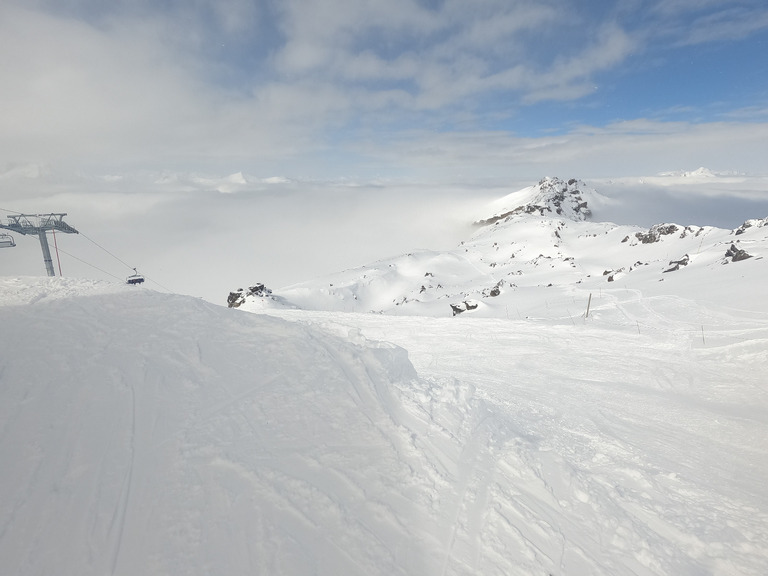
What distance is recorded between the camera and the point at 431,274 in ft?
140

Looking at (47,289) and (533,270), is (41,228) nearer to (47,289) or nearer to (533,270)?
(47,289)

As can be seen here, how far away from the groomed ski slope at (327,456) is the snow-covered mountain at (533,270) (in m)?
10.6

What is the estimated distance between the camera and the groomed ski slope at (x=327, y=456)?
3582mm

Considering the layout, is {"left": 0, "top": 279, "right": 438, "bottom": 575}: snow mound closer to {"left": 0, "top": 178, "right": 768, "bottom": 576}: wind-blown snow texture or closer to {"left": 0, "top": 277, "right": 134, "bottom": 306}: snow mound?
Result: {"left": 0, "top": 178, "right": 768, "bottom": 576}: wind-blown snow texture

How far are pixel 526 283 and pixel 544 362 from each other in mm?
23604

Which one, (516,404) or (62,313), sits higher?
(62,313)

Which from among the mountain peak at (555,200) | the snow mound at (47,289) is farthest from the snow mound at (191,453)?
the mountain peak at (555,200)

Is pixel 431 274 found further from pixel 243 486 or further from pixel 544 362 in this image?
pixel 243 486

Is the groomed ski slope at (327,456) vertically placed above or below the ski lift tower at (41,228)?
below

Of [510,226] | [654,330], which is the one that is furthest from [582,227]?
[654,330]

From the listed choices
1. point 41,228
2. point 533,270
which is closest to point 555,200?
point 533,270

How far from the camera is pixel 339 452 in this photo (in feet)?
15.6

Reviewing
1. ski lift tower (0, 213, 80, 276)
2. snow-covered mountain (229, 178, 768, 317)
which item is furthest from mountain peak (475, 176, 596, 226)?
ski lift tower (0, 213, 80, 276)

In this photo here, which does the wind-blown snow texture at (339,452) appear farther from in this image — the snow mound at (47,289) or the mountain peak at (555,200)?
the mountain peak at (555,200)
